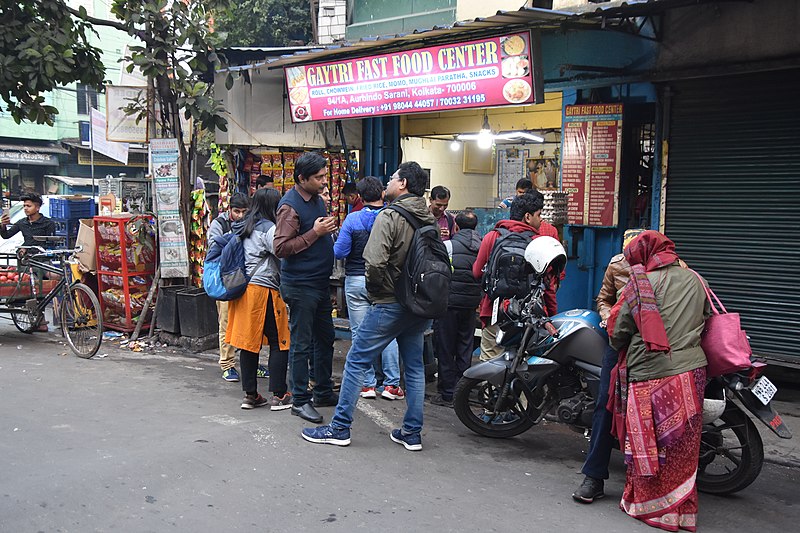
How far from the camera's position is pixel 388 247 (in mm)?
4754

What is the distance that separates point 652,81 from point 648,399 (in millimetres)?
4294

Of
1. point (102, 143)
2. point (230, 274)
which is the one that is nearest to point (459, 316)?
point (230, 274)

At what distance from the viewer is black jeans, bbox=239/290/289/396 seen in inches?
230

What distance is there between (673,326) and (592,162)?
4.12 meters

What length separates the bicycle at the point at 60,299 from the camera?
8.11 meters

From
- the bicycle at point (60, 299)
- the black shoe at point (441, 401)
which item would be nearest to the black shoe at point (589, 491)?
the black shoe at point (441, 401)

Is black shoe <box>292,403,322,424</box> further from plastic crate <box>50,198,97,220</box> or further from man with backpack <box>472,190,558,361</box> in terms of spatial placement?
plastic crate <box>50,198,97,220</box>

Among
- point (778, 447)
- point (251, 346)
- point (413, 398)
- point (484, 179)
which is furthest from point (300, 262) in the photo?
point (484, 179)

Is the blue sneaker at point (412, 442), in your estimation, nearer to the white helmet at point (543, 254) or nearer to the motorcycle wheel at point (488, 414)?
the motorcycle wheel at point (488, 414)

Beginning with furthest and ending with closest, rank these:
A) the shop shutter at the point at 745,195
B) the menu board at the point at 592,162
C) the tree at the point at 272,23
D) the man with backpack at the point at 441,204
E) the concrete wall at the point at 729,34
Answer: the tree at the point at 272,23, the menu board at the point at 592,162, the man with backpack at the point at 441,204, the shop shutter at the point at 745,195, the concrete wall at the point at 729,34

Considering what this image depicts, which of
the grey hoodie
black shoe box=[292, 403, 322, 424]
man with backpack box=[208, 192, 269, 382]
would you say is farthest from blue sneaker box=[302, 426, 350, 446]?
man with backpack box=[208, 192, 269, 382]

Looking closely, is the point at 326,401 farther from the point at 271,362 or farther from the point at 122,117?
the point at 122,117

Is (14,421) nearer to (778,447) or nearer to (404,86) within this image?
(404,86)

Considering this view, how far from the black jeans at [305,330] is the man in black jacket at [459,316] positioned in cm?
107
